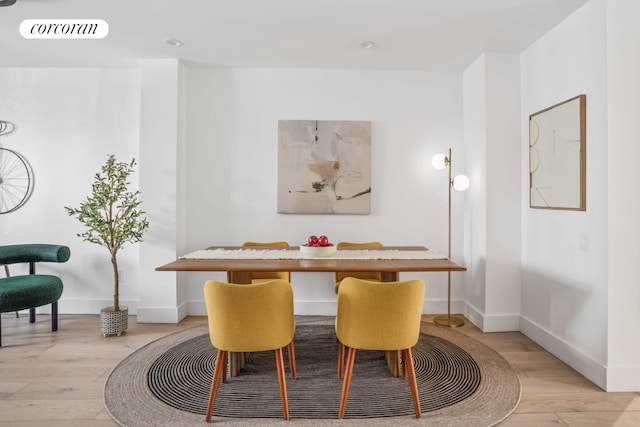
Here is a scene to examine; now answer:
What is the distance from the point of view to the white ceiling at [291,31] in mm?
2633

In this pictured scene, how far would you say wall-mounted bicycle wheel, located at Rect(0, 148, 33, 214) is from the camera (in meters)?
3.91

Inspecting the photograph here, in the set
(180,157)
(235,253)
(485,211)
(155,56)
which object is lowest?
(235,253)

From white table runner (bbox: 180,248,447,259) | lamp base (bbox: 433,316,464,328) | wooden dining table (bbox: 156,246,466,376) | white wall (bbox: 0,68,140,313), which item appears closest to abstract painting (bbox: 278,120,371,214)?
white table runner (bbox: 180,248,447,259)

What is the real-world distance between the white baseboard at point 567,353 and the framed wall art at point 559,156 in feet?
3.40

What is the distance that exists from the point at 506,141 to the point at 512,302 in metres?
1.53

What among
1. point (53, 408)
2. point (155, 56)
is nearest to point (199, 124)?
point (155, 56)

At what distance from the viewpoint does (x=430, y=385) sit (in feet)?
7.84

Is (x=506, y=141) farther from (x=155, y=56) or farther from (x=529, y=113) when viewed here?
(x=155, y=56)

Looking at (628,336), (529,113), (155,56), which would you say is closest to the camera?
(628,336)

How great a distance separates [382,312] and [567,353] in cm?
174

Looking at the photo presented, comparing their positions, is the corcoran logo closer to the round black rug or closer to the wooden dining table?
the wooden dining table

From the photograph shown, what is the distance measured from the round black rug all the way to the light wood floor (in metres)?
0.34

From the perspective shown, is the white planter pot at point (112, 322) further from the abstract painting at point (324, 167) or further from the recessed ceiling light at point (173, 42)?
the recessed ceiling light at point (173, 42)

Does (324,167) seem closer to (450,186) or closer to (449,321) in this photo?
(450,186)
